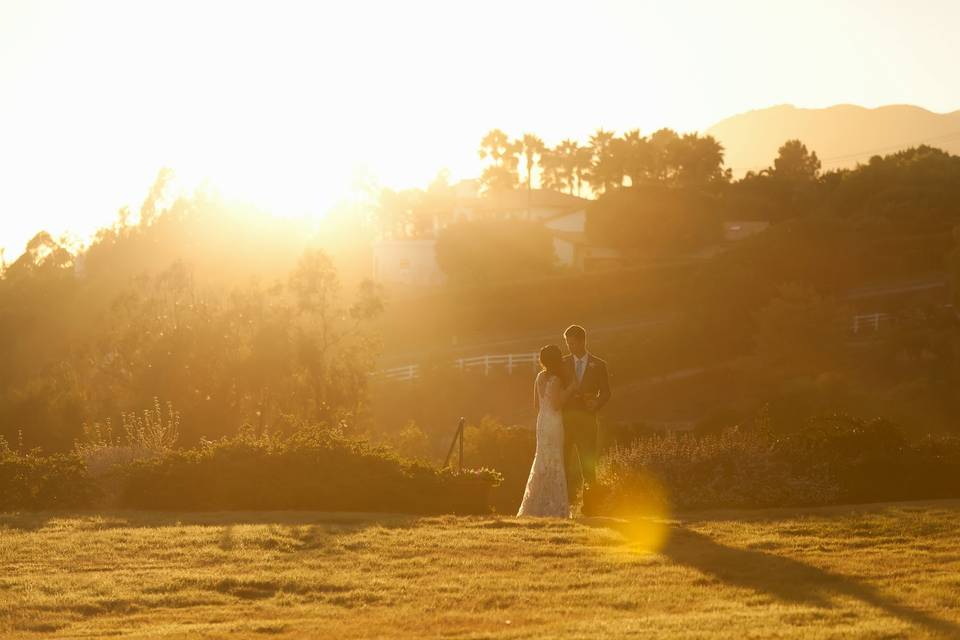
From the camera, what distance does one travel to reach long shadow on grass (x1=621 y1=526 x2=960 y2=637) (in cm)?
999

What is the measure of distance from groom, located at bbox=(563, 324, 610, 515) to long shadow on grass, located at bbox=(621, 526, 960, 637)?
2374mm

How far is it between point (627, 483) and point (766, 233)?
62.4 m

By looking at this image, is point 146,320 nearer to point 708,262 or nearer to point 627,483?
point 627,483

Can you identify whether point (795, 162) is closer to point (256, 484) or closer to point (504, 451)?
point (504, 451)

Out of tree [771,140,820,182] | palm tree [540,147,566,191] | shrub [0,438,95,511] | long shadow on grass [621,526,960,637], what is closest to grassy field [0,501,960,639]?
long shadow on grass [621,526,960,637]

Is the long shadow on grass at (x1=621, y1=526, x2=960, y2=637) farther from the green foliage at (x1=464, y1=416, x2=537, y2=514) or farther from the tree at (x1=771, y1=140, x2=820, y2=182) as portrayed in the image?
the tree at (x1=771, y1=140, x2=820, y2=182)

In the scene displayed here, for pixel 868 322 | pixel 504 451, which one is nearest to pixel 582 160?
pixel 868 322

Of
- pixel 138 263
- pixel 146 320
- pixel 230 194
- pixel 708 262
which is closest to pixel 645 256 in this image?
pixel 708 262

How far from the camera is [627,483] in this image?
56.0 ft

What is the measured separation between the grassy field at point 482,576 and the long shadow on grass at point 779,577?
1.0 inches

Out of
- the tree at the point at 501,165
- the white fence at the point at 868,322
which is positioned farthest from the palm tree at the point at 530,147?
the white fence at the point at 868,322

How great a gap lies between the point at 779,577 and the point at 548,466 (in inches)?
205

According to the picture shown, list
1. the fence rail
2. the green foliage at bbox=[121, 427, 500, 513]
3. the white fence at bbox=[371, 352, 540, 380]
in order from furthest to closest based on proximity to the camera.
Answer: the white fence at bbox=[371, 352, 540, 380], the fence rail, the green foliage at bbox=[121, 427, 500, 513]

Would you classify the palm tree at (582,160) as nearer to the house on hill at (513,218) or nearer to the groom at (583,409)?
the house on hill at (513,218)
